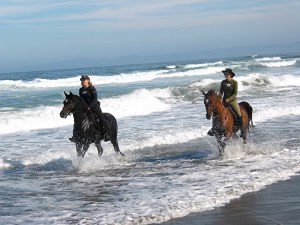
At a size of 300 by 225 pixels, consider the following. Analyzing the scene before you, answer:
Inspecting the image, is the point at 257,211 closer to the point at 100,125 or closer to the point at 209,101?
the point at 209,101

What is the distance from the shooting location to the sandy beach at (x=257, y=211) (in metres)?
6.85

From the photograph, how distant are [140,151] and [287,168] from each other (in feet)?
15.4

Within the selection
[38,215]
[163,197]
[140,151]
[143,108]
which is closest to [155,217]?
[163,197]

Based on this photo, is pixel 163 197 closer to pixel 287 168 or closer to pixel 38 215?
pixel 38 215

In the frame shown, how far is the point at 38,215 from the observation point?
7.68m

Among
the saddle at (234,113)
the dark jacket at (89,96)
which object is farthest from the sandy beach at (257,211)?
the dark jacket at (89,96)

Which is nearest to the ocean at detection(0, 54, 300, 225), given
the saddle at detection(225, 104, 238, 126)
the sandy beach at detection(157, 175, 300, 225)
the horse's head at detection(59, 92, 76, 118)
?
the sandy beach at detection(157, 175, 300, 225)

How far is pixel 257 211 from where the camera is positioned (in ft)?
24.0

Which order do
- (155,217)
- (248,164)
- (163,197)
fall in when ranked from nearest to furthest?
(155,217) < (163,197) < (248,164)

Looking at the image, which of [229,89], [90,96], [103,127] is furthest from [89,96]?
[229,89]

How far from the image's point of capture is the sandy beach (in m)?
6.85

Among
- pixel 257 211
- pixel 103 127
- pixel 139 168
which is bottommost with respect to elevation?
pixel 139 168

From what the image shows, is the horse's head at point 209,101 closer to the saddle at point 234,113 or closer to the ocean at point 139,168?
the saddle at point 234,113

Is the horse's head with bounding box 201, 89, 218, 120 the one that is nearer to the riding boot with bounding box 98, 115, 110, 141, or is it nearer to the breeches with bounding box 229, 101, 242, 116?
the breeches with bounding box 229, 101, 242, 116
